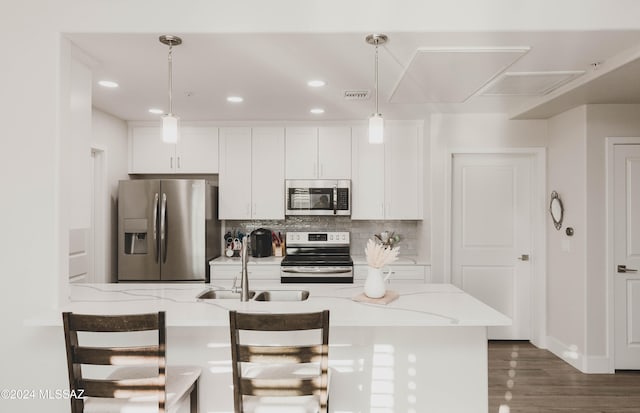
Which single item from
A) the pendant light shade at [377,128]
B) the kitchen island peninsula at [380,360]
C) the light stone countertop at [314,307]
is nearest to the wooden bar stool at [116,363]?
the light stone countertop at [314,307]

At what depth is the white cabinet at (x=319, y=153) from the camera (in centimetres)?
458

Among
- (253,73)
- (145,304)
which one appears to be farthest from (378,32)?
(145,304)

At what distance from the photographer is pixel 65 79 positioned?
7.59 feet

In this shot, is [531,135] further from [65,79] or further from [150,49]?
[65,79]

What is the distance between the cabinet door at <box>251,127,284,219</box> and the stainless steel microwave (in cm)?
13

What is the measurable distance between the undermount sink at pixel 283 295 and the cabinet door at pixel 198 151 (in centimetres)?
229

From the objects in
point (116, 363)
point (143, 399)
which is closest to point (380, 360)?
point (143, 399)

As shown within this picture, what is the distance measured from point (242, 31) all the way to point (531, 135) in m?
3.41

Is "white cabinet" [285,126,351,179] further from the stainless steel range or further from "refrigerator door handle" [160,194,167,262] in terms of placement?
"refrigerator door handle" [160,194,167,262]

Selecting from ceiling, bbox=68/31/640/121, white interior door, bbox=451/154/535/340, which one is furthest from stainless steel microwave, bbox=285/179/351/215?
white interior door, bbox=451/154/535/340

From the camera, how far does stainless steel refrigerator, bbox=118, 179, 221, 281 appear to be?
162 inches

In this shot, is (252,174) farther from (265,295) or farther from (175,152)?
(265,295)

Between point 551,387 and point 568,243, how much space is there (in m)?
1.35

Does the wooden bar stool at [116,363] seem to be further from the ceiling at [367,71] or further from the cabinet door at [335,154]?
the cabinet door at [335,154]
